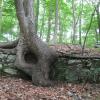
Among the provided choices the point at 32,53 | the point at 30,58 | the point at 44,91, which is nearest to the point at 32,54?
the point at 32,53

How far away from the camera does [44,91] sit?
22.6 feet

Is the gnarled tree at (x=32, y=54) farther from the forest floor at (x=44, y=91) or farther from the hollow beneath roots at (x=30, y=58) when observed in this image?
the forest floor at (x=44, y=91)

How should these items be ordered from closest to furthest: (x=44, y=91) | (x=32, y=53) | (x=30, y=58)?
(x=44, y=91) < (x=32, y=53) < (x=30, y=58)

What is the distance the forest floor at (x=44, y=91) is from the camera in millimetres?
6324

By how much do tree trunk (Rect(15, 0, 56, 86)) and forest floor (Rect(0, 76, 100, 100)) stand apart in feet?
1.32

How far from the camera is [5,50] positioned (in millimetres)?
8719

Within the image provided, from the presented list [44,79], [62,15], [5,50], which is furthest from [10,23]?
[44,79]

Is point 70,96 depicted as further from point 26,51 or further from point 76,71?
point 26,51

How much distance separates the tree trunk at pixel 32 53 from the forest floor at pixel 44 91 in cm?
40

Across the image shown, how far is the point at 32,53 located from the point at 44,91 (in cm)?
180

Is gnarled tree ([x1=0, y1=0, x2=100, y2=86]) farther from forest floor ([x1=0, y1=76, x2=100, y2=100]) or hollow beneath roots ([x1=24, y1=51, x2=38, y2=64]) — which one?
forest floor ([x1=0, y1=76, x2=100, y2=100])

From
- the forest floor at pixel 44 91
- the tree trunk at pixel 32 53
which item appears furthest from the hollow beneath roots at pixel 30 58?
the forest floor at pixel 44 91

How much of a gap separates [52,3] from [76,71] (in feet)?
37.1

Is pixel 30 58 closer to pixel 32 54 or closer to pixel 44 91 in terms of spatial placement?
pixel 32 54
